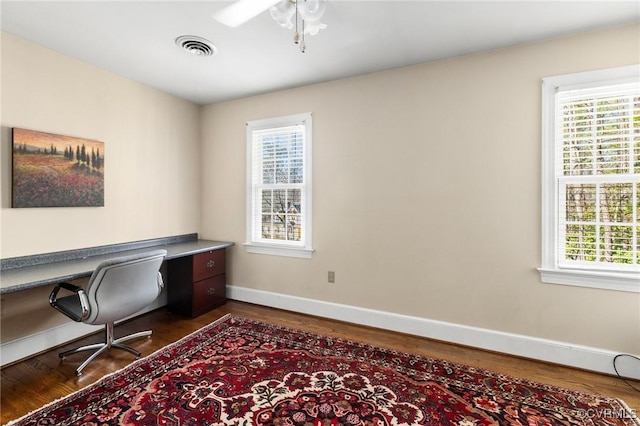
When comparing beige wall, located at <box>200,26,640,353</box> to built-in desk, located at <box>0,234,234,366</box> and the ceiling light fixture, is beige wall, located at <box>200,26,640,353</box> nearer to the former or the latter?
built-in desk, located at <box>0,234,234,366</box>

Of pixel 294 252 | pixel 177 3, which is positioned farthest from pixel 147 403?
pixel 177 3

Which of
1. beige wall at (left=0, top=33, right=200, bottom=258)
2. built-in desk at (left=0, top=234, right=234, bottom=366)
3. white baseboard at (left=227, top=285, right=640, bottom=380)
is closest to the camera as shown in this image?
built-in desk at (left=0, top=234, right=234, bottom=366)

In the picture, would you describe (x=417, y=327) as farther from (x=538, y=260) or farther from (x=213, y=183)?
(x=213, y=183)

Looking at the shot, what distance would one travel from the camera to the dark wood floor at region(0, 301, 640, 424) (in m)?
2.03

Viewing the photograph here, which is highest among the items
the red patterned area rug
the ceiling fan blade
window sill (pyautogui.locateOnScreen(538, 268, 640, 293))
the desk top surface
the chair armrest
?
the ceiling fan blade

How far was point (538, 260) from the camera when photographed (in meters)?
2.49

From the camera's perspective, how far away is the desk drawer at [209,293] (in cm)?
338

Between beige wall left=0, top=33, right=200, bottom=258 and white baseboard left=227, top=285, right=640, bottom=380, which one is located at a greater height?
beige wall left=0, top=33, right=200, bottom=258

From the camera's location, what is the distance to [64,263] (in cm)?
259

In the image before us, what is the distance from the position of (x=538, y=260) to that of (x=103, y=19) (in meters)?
3.80

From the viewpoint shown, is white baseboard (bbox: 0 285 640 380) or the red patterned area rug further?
white baseboard (bbox: 0 285 640 380)

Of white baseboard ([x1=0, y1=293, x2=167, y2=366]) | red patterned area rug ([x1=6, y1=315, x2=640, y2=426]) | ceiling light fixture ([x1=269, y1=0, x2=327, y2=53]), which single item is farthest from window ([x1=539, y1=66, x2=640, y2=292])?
white baseboard ([x1=0, y1=293, x2=167, y2=366])

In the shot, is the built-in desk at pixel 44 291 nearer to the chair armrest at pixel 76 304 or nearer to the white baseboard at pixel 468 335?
the chair armrest at pixel 76 304

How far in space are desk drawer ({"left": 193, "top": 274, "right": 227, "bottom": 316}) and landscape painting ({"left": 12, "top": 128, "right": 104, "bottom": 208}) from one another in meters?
1.32
